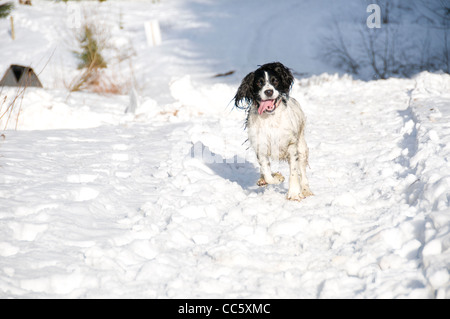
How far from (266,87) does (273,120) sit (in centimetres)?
33

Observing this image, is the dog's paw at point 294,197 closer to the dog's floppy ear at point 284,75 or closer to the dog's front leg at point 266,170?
the dog's front leg at point 266,170

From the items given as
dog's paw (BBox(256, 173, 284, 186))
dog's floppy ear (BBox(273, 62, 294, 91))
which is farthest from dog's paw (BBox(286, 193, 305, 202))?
dog's floppy ear (BBox(273, 62, 294, 91))

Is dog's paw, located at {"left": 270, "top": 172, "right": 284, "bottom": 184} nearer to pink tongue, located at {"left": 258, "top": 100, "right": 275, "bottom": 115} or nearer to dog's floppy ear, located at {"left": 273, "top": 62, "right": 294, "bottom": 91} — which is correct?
pink tongue, located at {"left": 258, "top": 100, "right": 275, "bottom": 115}

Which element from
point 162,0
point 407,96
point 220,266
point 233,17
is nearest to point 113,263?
point 220,266

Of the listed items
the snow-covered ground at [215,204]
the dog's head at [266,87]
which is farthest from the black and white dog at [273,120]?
the snow-covered ground at [215,204]

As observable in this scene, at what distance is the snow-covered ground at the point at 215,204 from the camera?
3.02 metres

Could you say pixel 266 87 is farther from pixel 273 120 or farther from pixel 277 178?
pixel 277 178

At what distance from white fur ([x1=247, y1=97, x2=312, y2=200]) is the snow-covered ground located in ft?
0.56

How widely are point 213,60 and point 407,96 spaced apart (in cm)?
1024

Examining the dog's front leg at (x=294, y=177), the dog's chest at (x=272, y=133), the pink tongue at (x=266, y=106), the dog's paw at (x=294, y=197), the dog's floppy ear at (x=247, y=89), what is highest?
the dog's floppy ear at (x=247, y=89)

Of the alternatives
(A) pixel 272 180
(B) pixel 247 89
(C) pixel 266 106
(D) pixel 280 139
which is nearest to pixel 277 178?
(A) pixel 272 180

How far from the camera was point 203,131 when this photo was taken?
7504 mm

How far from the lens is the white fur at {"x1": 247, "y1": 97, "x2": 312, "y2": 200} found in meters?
4.78

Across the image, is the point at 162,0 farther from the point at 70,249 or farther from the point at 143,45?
the point at 70,249
